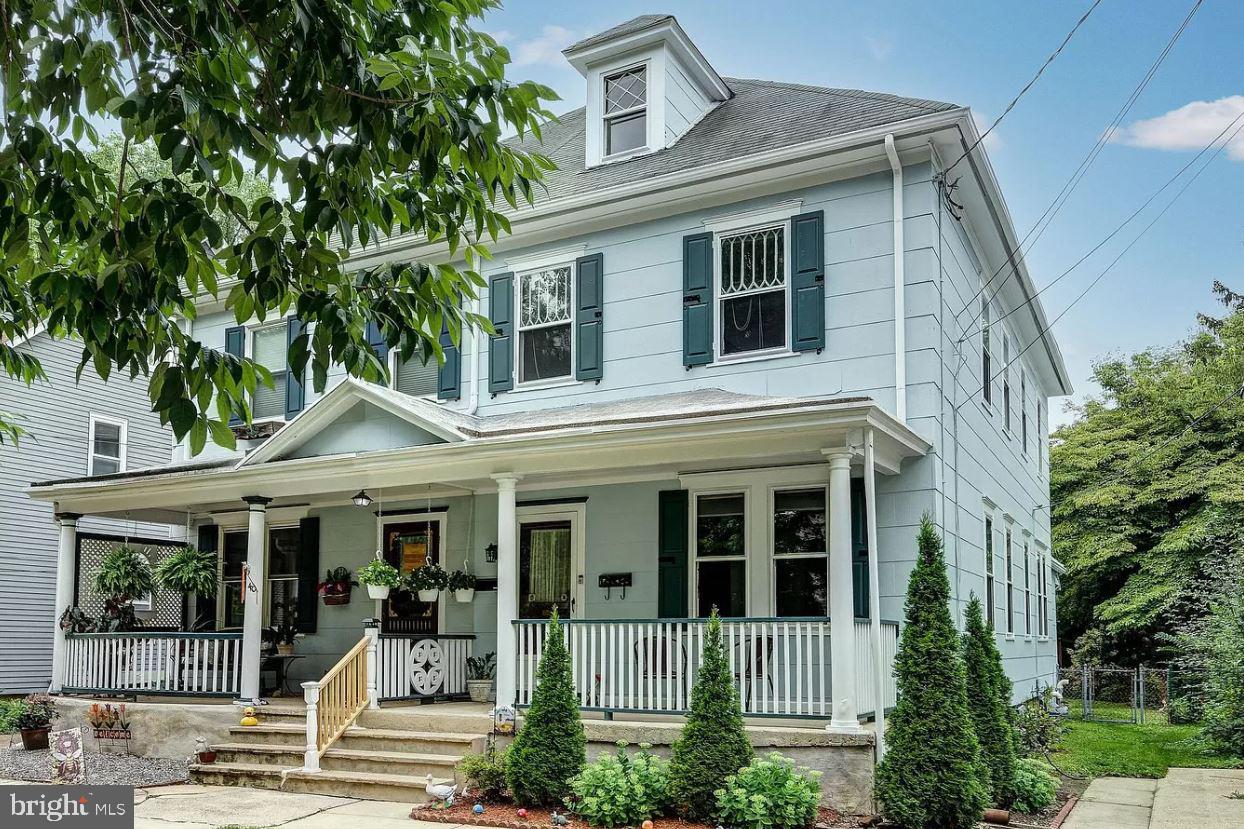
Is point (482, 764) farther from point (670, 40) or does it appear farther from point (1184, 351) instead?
point (1184, 351)

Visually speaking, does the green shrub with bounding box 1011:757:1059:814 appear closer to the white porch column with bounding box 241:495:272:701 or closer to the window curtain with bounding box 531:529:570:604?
the window curtain with bounding box 531:529:570:604

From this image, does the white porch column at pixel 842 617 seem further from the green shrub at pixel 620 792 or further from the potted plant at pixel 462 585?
the potted plant at pixel 462 585

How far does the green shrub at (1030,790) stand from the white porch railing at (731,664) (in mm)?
1285

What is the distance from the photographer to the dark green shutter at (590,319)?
12.7 meters

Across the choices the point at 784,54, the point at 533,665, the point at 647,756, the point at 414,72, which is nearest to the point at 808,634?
the point at 647,756

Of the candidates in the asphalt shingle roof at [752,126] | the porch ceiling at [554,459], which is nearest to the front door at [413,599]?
the porch ceiling at [554,459]

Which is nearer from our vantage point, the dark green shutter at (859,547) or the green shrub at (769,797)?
the green shrub at (769,797)

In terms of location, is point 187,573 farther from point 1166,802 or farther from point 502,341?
point 1166,802

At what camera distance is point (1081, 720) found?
812 inches

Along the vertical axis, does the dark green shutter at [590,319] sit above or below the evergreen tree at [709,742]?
above

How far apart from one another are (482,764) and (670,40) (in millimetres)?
8519

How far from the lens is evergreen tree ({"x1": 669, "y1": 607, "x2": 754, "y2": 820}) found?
8.82 metres

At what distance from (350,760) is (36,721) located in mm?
5228

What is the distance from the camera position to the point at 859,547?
1083 cm
